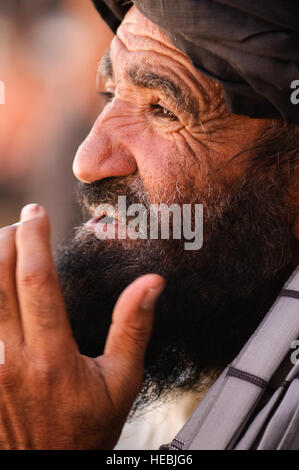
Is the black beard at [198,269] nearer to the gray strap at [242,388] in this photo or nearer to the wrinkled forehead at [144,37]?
the gray strap at [242,388]

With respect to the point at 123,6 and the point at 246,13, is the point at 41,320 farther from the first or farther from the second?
the point at 123,6

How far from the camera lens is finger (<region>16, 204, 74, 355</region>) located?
1046 mm

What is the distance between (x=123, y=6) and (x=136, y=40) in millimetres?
189

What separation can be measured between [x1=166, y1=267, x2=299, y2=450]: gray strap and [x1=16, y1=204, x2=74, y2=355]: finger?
319 millimetres

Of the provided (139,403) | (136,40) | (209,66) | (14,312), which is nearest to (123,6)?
(136,40)

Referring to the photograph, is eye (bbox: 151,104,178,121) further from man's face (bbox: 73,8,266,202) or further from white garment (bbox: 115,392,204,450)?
white garment (bbox: 115,392,204,450)

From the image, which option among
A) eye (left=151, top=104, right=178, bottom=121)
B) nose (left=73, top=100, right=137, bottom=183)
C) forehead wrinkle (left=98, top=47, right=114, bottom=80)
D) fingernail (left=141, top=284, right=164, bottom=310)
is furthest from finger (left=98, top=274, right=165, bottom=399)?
forehead wrinkle (left=98, top=47, right=114, bottom=80)

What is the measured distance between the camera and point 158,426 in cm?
213

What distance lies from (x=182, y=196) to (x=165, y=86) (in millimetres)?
273

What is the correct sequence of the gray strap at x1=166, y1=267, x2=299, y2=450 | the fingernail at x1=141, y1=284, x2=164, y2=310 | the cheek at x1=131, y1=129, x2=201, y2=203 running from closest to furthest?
the fingernail at x1=141, y1=284, x2=164, y2=310 < the gray strap at x1=166, y1=267, x2=299, y2=450 < the cheek at x1=131, y1=129, x2=201, y2=203

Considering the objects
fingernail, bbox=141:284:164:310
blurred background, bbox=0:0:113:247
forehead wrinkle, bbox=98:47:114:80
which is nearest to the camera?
fingernail, bbox=141:284:164:310

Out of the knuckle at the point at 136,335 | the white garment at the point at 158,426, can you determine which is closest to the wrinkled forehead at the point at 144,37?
the knuckle at the point at 136,335

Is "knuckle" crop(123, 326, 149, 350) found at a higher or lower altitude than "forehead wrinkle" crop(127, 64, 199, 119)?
lower
